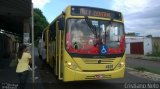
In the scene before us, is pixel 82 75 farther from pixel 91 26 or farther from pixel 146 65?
pixel 146 65

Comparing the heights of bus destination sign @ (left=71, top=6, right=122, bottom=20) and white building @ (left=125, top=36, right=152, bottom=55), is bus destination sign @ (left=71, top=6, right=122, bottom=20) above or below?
above

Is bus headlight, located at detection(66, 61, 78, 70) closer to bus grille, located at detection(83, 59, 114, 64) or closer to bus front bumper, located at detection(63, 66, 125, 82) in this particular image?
bus front bumper, located at detection(63, 66, 125, 82)

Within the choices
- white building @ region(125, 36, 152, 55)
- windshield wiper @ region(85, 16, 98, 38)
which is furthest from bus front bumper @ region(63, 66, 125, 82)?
white building @ region(125, 36, 152, 55)

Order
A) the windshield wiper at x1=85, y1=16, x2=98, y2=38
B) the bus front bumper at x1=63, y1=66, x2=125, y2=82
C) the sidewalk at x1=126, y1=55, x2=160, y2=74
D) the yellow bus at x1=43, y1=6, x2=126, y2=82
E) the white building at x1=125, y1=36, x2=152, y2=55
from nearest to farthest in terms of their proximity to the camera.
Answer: the bus front bumper at x1=63, y1=66, x2=125, y2=82
the yellow bus at x1=43, y1=6, x2=126, y2=82
the windshield wiper at x1=85, y1=16, x2=98, y2=38
the sidewalk at x1=126, y1=55, x2=160, y2=74
the white building at x1=125, y1=36, x2=152, y2=55

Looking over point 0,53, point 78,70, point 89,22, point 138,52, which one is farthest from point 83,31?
point 138,52

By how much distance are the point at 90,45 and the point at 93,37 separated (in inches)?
13.9

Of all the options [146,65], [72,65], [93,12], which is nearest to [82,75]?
[72,65]

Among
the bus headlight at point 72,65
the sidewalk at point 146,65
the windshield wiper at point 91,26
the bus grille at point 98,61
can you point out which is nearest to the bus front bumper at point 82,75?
the bus headlight at point 72,65

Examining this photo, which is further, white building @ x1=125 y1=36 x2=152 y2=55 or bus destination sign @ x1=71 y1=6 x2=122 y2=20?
A: white building @ x1=125 y1=36 x2=152 y2=55

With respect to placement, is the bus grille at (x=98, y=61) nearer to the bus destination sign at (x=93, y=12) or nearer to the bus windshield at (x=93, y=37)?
the bus windshield at (x=93, y=37)

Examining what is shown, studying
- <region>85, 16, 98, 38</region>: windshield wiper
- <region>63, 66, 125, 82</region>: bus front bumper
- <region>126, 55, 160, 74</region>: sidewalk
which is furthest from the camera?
<region>126, 55, 160, 74</region>: sidewalk

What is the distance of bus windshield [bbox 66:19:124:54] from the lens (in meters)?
13.7

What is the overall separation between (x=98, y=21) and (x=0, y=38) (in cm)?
2554

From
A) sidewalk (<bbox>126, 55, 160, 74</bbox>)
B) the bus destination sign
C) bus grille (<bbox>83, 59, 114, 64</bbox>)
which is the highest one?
the bus destination sign
